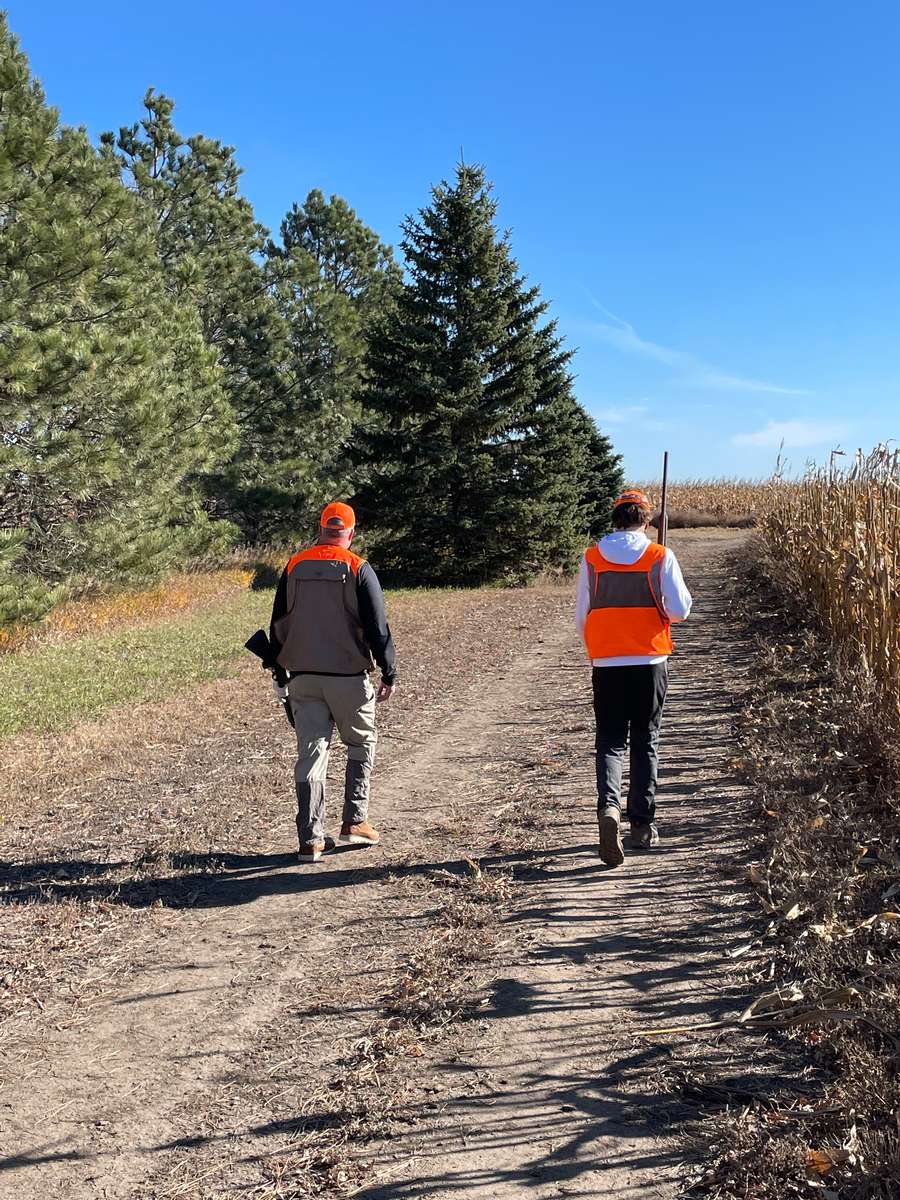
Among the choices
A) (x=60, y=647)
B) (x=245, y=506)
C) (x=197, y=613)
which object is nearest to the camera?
(x=60, y=647)

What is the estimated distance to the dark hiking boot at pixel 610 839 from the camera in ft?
18.4

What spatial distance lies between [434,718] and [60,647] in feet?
22.6

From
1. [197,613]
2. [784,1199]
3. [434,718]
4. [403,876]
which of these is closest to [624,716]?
[403,876]

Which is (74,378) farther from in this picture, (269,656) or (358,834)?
(358,834)

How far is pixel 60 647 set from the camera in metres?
14.5

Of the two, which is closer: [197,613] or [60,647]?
[60,647]

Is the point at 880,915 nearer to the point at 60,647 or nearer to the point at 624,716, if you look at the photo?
the point at 624,716

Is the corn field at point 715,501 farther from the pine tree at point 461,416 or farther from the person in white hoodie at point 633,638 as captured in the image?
the person in white hoodie at point 633,638

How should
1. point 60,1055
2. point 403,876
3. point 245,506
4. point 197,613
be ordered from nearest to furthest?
point 60,1055 < point 403,876 < point 197,613 < point 245,506

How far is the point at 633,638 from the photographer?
5965 mm

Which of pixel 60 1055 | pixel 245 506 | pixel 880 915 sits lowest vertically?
pixel 60 1055

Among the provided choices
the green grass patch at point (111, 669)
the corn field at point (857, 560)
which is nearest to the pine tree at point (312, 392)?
the green grass patch at point (111, 669)

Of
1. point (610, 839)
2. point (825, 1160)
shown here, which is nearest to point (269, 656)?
point (610, 839)

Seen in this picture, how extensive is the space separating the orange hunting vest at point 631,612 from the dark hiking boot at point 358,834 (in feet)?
5.90
